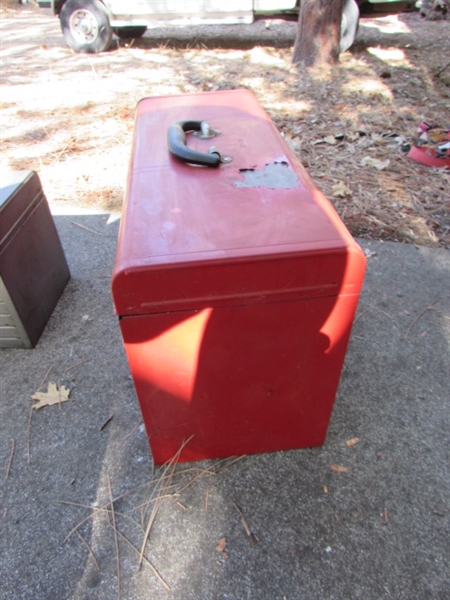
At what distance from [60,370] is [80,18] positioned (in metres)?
6.77

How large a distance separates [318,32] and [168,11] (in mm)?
2469

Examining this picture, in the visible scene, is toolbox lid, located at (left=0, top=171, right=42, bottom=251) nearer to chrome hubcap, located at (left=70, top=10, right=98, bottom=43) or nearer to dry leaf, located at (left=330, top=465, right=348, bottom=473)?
dry leaf, located at (left=330, top=465, right=348, bottom=473)

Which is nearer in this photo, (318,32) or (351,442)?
(351,442)

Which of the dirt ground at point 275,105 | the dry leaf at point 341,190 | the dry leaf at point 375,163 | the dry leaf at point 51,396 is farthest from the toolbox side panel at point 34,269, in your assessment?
the dry leaf at point 375,163

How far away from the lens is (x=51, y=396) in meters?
1.90

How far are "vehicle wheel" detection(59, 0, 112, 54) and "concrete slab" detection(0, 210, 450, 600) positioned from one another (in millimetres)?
6426

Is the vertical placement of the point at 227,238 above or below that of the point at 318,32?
above

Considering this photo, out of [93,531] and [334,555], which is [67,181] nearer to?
[93,531]

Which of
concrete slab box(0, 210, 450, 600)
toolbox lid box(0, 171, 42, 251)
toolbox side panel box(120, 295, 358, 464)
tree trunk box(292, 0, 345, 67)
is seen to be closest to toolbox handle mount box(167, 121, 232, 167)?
toolbox side panel box(120, 295, 358, 464)

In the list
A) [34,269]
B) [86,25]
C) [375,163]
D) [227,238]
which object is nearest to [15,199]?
[34,269]

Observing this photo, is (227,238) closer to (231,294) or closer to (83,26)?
(231,294)

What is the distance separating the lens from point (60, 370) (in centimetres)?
204

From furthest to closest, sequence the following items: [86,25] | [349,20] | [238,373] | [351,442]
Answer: [86,25]
[349,20]
[351,442]
[238,373]

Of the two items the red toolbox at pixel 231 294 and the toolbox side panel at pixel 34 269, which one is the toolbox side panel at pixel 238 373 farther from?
the toolbox side panel at pixel 34 269
